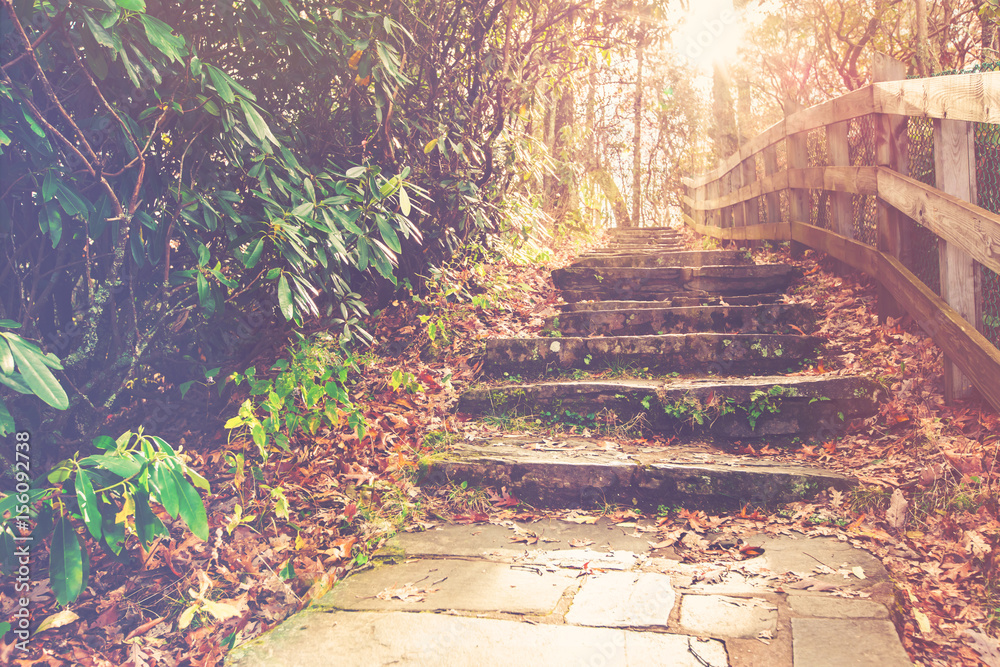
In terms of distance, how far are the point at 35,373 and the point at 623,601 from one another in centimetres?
172

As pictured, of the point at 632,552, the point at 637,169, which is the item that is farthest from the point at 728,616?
the point at 637,169

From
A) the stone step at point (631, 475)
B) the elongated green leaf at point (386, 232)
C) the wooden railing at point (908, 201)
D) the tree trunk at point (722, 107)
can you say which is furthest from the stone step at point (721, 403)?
the tree trunk at point (722, 107)

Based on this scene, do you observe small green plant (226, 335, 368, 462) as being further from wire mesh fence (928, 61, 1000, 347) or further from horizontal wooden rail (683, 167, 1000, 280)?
wire mesh fence (928, 61, 1000, 347)

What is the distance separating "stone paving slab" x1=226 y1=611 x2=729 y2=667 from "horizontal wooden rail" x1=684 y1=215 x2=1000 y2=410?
1.53 metres

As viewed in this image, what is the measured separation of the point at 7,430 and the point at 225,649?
3.06ft

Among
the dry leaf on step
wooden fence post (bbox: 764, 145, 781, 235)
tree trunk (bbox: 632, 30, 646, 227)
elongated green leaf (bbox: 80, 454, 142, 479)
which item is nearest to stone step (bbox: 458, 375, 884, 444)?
the dry leaf on step

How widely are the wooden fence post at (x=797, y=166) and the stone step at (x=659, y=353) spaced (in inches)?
68.5

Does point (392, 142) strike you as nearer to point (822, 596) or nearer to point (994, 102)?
point (994, 102)

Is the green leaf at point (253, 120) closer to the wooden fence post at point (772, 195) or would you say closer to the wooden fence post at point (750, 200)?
the wooden fence post at point (772, 195)

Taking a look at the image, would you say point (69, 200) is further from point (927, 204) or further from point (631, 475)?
point (927, 204)

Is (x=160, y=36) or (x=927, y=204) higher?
(x=160, y=36)

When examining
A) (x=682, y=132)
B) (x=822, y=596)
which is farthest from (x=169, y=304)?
(x=682, y=132)

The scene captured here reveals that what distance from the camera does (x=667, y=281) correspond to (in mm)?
4840

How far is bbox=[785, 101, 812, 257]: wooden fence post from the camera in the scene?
4680mm
